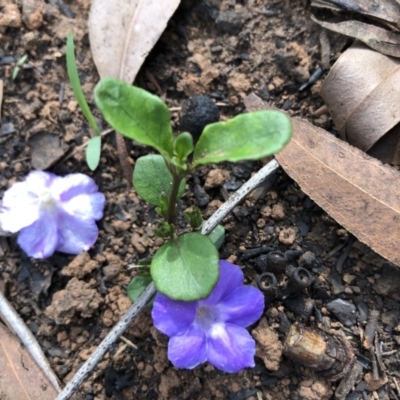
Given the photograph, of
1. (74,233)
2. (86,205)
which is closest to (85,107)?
(86,205)

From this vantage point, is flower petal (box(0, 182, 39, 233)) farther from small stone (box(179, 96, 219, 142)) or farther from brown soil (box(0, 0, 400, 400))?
small stone (box(179, 96, 219, 142))

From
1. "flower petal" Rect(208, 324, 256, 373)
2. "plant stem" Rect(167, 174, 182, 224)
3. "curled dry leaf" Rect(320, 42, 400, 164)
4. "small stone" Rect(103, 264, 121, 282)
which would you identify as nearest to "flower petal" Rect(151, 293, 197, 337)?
"flower petal" Rect(208, 324, 256, 373)

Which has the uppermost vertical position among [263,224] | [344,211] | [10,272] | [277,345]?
[344,211]

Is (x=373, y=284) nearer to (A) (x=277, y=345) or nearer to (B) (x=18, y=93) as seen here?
(A) (x=277, y=345)

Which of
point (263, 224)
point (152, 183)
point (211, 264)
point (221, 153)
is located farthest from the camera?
point (263, 224)

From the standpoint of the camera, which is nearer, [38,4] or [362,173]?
[362,173]

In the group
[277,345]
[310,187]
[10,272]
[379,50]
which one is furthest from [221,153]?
[10,272]
